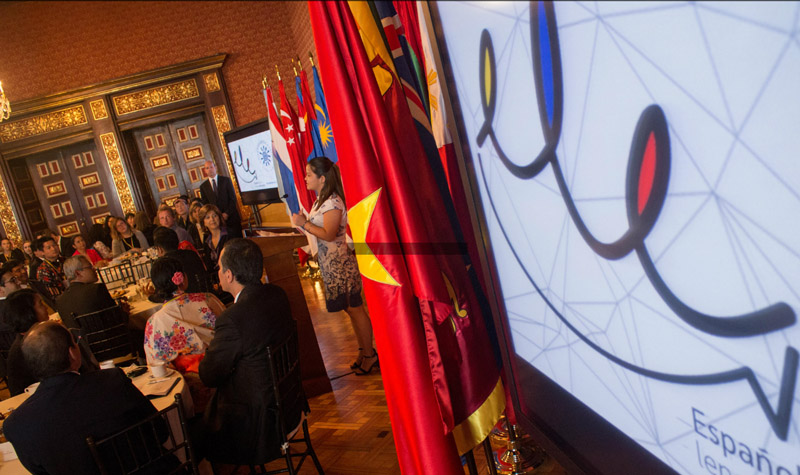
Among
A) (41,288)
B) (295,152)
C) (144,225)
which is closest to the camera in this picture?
(295,152)

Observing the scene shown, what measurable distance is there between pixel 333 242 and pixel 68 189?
8457 millimetres

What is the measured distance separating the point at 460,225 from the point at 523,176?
413 millimetres

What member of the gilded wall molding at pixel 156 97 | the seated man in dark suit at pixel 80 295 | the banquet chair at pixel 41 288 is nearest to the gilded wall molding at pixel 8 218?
the gilded wall molding at pixel 156 97

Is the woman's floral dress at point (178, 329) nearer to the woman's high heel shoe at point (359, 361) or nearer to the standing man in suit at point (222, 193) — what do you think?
the woman's high heel shoe at point (359, 361)

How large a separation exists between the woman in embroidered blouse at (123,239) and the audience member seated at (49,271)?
115 cm

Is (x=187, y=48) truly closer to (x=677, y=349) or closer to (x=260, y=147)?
(x=260, y=147)

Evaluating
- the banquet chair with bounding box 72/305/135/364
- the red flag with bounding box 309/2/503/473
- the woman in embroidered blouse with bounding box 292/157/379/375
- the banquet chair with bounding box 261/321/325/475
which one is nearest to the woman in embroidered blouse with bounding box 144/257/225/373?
the banquet chair with bounding box 261/321/325/475

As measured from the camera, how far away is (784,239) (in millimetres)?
570

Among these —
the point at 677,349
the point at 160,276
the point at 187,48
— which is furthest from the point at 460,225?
the point at 187,48

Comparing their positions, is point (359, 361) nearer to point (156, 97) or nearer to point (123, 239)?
point (123, 239)

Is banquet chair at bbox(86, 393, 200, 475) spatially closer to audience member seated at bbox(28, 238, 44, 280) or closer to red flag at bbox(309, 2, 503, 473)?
red flag at bbox(309, 2, 503, 473)

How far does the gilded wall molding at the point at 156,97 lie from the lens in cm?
948

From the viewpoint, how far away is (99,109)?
941 centimetres

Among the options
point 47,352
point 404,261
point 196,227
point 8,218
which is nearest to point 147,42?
point 8,218
